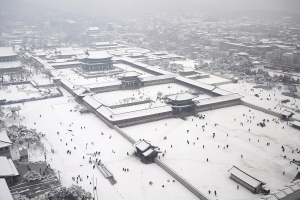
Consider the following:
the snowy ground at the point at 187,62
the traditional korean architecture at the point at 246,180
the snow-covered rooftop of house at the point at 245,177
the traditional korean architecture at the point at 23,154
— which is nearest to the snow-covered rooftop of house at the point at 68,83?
the traditional korean architecture at the point at 23,154

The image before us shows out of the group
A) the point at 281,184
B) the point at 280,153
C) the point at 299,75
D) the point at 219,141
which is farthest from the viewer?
the point at 299,75

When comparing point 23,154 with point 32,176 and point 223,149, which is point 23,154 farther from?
point 223,149

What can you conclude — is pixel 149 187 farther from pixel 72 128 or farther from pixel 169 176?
pixel 72 128

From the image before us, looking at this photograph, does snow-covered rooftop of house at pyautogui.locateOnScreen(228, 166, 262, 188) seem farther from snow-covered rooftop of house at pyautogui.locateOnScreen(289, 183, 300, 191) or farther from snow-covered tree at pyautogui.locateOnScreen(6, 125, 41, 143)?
snow-covered tree at pyautogui.locateOnScreen(6, 125, 41, 143)

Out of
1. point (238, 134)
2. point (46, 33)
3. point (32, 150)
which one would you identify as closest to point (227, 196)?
point (238, 134)

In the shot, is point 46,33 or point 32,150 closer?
point 32,150

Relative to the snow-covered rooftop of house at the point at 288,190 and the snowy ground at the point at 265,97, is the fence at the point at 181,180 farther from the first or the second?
the snowy ground at the point at 265,97
